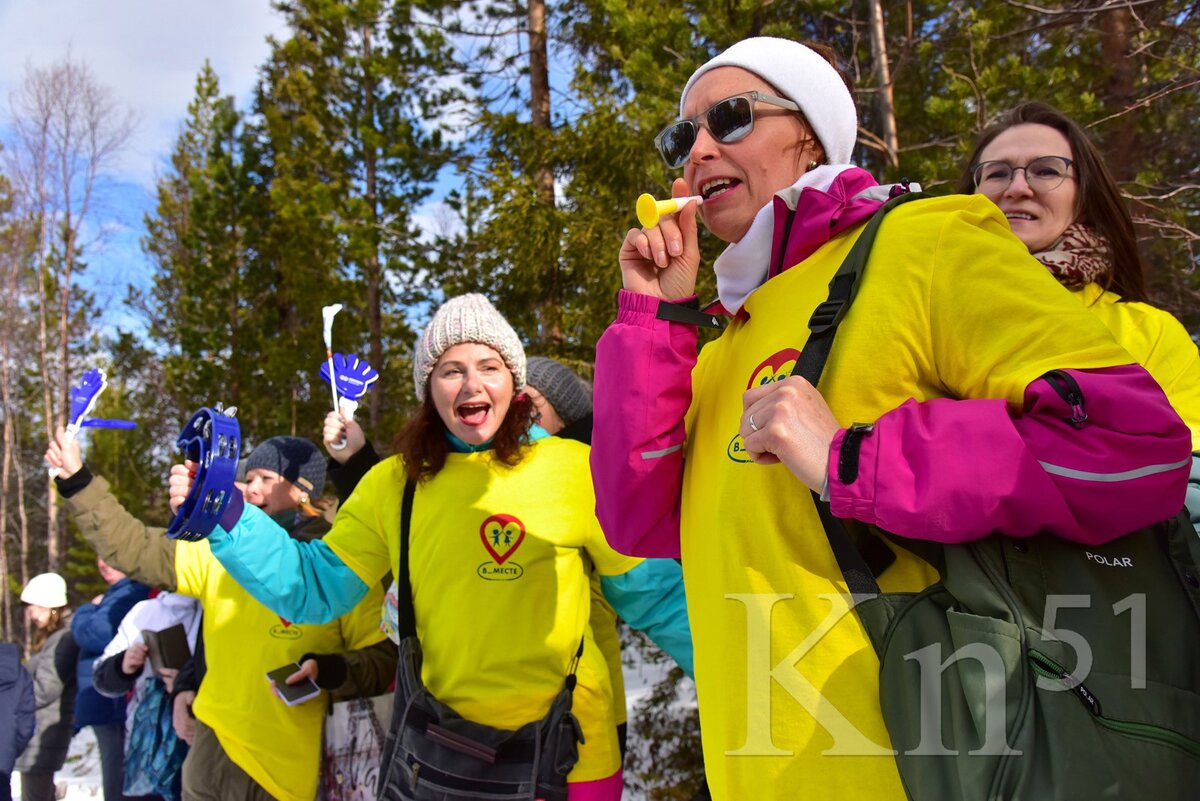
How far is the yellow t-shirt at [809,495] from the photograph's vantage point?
47.4 inches

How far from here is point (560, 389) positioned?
4.18m

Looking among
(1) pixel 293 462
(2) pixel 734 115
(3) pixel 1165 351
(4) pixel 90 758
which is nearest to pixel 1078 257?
(3) pixel 1165 351

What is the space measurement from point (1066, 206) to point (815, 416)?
1.48 m

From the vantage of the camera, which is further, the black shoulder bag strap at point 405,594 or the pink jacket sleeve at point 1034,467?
the black shoulder bag strap at point 405,594

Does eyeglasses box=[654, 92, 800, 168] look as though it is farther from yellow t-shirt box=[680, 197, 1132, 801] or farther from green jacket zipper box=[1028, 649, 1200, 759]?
green jacket zipper box=[1028, 649, 1200, 759]

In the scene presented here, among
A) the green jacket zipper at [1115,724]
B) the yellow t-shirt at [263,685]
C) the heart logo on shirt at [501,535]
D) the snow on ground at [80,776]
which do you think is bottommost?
the snow on ground at [80,776]

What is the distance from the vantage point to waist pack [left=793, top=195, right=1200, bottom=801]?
40.6 inches

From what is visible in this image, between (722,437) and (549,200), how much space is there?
711 centimetres

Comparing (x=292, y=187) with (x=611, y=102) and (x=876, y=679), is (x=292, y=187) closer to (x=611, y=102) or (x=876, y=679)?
(x=611, y=102)

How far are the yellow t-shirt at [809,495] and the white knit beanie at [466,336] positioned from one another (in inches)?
66.9

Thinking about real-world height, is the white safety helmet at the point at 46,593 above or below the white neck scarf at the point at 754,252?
below

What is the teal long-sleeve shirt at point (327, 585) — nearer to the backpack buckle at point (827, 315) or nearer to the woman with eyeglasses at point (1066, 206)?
the woman with eyeglasses at point (1066, 206)

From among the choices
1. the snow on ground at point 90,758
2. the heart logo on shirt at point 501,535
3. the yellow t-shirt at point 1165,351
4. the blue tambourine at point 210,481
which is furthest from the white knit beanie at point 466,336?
the snow on ground at point 90,758

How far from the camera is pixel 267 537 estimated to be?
260 centimetres
